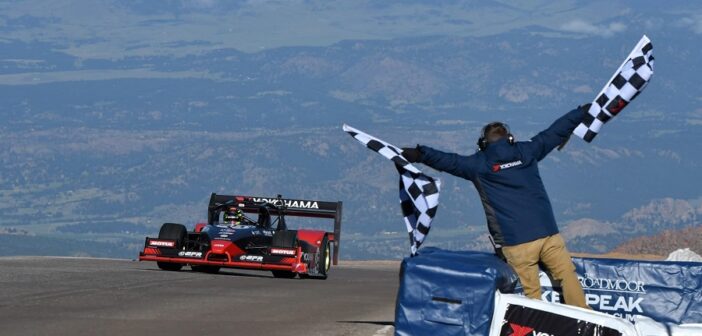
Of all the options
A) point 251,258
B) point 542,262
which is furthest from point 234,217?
point 542,262

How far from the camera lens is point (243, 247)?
31.4 meters

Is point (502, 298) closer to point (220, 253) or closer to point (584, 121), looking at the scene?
point (584, 121)

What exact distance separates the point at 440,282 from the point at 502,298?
473 mm

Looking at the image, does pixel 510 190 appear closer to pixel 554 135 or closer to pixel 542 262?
pixel 542 262

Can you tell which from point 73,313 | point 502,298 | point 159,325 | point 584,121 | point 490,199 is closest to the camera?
point 502,298

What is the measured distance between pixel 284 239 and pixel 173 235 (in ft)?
6.60

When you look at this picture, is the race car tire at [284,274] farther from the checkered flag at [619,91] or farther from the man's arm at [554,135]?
the man's arm at [554,135]

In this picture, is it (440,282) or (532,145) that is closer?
(440,282)

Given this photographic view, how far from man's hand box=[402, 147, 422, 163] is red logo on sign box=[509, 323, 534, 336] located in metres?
2.12

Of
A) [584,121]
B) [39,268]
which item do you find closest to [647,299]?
Result: [584,121]

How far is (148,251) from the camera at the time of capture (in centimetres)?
3081

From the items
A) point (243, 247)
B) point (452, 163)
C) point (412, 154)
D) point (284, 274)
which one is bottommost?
point (452, 163)

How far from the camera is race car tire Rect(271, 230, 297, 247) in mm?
30703

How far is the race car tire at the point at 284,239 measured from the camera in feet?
101
